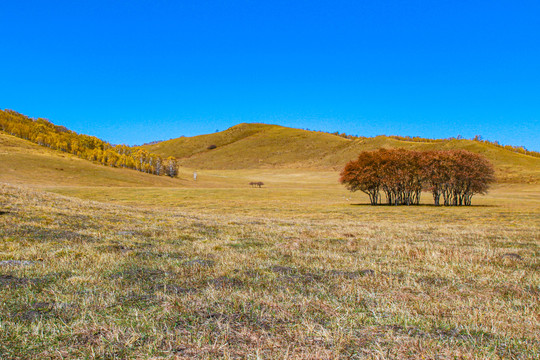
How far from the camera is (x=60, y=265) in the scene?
809 cm

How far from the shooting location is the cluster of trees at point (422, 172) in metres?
62.8

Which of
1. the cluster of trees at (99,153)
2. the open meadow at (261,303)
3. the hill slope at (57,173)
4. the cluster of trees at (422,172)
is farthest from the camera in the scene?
the cluster of trees at (99,153)

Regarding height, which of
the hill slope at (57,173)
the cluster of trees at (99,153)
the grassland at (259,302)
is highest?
the cluster of trees at (99,153)

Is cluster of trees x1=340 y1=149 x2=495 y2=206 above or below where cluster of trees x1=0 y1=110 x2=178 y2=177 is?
below

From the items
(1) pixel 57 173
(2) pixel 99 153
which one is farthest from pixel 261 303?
(2) pixel 99 153

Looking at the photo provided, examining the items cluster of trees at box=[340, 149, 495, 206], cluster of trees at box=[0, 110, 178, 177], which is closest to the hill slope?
cluster of trees at box=[0, 110, 178, 177]

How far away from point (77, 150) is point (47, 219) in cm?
18605

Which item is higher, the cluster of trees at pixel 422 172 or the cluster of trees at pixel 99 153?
the cluster of trees at pixel 99 153

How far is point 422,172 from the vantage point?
64688mm

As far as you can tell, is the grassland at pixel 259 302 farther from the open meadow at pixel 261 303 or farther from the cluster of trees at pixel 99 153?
the cluster of trees at pixel 99 153

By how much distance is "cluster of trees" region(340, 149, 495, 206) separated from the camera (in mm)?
62844

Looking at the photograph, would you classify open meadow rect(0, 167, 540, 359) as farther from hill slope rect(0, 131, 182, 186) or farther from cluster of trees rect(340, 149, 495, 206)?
hill slope rect(0, 131, 182, 186)

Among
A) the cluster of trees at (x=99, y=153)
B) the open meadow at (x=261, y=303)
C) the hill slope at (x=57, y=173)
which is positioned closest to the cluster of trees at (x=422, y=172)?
the open meadow at (x=261, y=303)

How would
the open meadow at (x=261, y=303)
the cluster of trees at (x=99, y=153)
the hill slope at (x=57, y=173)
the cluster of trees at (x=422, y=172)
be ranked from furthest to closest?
the cluster of trees at (x=99, y=153)
the hill slope at (x=57, y=173)
the cluster of trees at (x=422, y=172)
the open meadow at (x=261, y=303)
